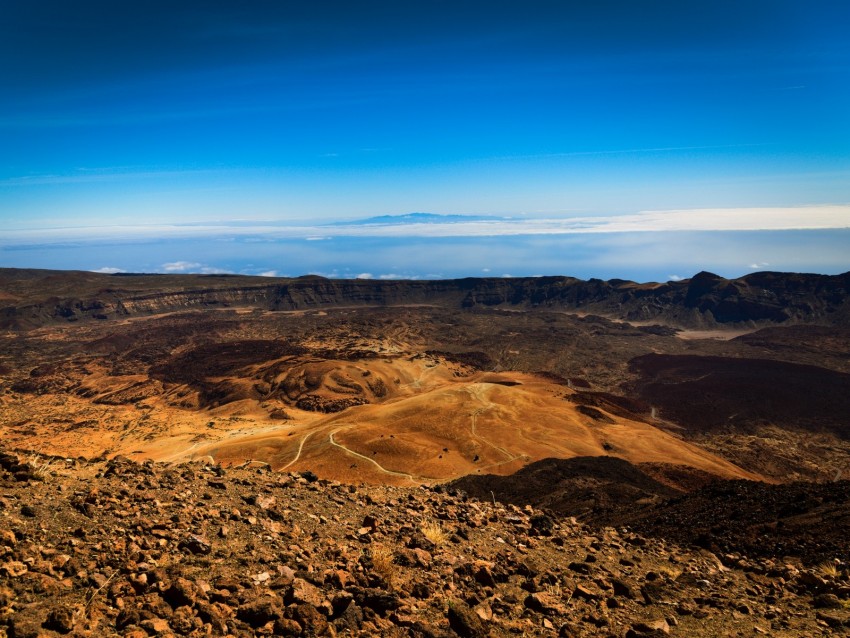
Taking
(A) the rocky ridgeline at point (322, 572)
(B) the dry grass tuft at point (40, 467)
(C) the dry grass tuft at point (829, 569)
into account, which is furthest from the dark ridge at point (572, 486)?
(B) the dry grass tuft at point (40, 467)

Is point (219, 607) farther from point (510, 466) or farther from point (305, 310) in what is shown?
point (305, 310)

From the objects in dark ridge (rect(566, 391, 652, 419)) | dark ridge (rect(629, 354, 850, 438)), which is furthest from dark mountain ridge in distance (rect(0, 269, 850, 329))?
dark ridge (rect(566, 391, 652, 419))

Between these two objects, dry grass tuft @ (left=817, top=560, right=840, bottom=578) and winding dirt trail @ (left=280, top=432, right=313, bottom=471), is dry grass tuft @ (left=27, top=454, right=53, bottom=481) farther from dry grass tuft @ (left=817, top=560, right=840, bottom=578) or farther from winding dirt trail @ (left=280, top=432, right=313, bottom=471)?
winding dirt trail @ (left=280, top=432, right=313, bottom=471)

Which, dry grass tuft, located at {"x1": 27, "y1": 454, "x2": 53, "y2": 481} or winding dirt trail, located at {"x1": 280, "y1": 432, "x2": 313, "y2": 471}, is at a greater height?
dry grass tuft, located at {"x1": 27, "y1": 454, "x2": 53, "y2": 481}

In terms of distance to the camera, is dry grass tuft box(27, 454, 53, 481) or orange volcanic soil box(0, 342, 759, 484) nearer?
dry grass tuft box(27, 454, 53, 481)

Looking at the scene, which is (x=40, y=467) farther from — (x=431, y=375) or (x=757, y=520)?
(x=431, y=375)
